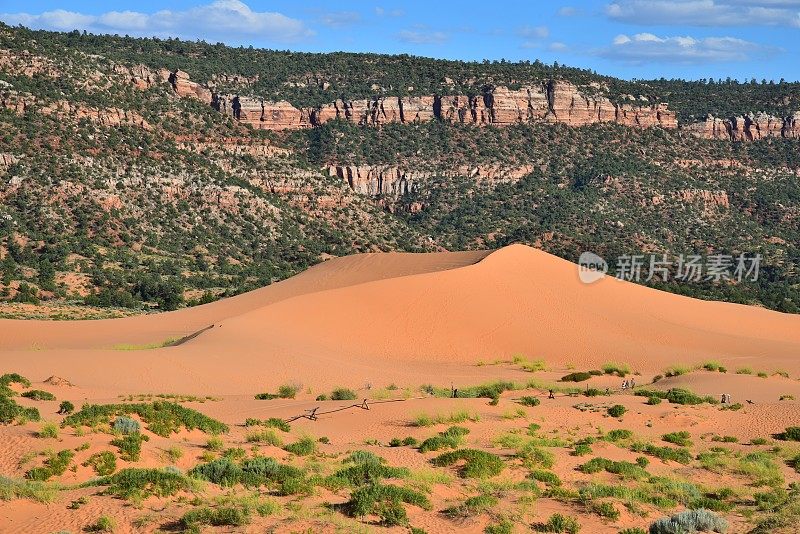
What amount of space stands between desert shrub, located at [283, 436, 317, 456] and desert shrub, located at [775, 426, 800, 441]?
9329 millimetres

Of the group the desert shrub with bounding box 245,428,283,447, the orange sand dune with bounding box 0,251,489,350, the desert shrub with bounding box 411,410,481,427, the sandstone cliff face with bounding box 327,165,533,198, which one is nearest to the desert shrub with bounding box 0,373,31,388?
the desert shrub with bounding box 245,428,283,447

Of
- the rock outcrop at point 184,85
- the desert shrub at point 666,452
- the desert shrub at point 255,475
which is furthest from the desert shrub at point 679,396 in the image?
the rock outcrop at point 184,85

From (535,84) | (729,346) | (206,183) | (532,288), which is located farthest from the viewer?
(535,84)

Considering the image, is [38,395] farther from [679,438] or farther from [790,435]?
[790,435]

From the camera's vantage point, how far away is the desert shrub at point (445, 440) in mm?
18422

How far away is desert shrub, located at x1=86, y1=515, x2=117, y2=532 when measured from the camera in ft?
40.3

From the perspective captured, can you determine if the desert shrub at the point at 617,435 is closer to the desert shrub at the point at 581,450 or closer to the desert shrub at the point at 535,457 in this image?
the desert shrub at the point at 581,450

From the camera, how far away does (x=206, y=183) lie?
76188 mm

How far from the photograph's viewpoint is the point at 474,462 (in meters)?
16.7

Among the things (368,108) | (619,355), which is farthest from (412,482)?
(368,108)

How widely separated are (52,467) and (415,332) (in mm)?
21824

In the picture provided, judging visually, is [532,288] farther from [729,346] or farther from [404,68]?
[404,68]

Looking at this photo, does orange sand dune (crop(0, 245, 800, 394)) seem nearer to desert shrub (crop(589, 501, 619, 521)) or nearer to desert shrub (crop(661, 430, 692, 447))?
desert shrub (crop(661, 430, 692, 447))

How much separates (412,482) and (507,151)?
3485 inches
